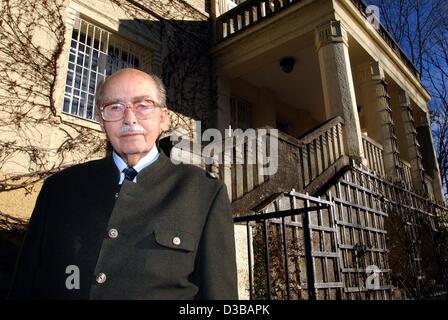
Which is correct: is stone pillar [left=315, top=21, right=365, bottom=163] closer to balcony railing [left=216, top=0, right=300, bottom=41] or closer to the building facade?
the building facade

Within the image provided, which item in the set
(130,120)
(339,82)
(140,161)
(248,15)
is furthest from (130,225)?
(248,15)

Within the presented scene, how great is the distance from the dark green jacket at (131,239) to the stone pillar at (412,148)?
9917 mm

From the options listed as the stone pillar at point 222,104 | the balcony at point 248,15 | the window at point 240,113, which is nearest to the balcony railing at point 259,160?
the stone pillar at point 222,104

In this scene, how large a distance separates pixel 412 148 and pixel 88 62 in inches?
356

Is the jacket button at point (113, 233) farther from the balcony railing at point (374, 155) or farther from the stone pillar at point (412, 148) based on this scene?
the stone pillar at point (412, 148)

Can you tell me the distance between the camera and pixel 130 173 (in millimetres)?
1502

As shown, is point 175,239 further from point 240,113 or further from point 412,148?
point 412,148

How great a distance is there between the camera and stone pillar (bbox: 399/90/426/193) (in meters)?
9.85

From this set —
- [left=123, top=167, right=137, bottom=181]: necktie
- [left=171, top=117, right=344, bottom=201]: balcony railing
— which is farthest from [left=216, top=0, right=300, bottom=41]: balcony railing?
[left=123, top=167, right=137, bottom=181]: necktie

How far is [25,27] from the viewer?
5719 millimetres

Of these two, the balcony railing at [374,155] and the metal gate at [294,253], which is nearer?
the metal gate at [294,253]

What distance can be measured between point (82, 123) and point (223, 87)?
4.11m

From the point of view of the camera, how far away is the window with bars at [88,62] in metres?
6.36
